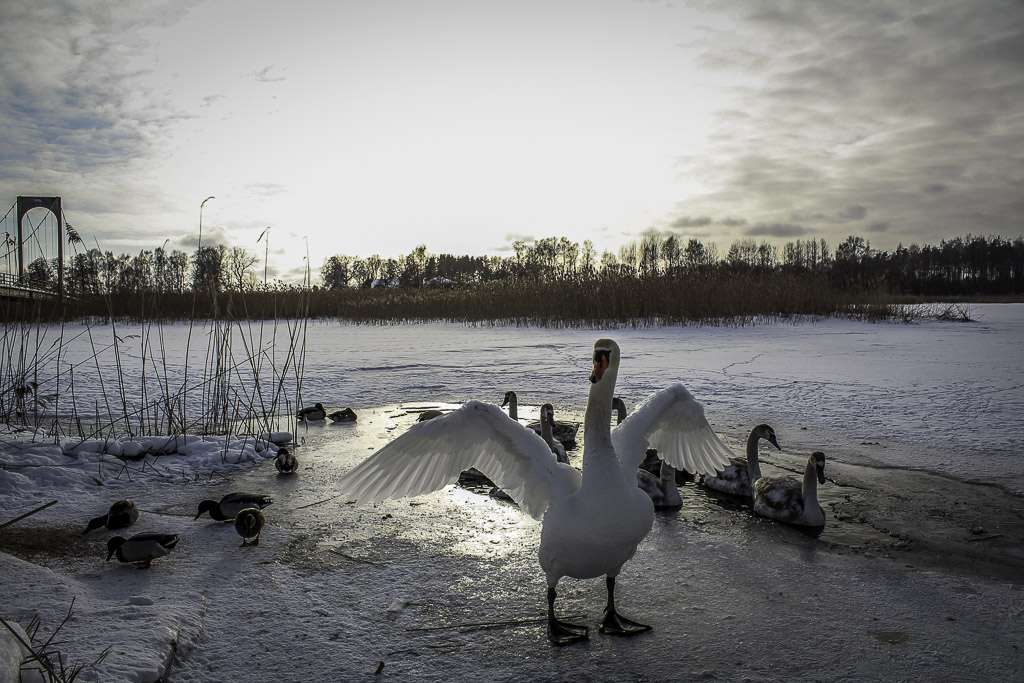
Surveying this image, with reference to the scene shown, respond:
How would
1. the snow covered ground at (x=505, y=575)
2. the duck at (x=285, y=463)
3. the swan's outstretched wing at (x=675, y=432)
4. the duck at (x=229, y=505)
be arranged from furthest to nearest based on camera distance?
the duck at (x=285, y=463) → the duck at (x=229, y=505) → the swan's outstretched wing at (x=675, y=432) → the snow covered ground at (x=505, y=575)

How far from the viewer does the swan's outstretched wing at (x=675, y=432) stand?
283cm

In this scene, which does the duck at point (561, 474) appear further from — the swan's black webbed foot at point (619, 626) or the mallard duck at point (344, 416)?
the mallard duck at point (344, 416)

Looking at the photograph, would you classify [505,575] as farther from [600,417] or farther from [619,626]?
[600,417]

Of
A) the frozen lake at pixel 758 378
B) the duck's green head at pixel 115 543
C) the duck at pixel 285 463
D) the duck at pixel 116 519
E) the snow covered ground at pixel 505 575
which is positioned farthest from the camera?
Result: the frozen lake at pixel 758 378

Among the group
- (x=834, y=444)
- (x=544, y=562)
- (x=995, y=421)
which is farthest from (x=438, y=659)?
(x=995, y=421)

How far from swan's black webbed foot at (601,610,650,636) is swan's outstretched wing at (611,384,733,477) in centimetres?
72

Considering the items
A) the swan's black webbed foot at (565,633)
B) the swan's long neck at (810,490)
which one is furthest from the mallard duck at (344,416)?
the swan's long neck at (810,490)

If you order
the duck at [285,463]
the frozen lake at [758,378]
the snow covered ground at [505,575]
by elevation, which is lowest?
the snow covered ground at [505,575]

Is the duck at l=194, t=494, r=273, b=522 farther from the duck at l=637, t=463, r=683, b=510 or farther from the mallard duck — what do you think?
the mallard duck

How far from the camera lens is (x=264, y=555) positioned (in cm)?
279

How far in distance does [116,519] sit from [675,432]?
9.90ft

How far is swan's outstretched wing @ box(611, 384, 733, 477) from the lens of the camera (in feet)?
9.28

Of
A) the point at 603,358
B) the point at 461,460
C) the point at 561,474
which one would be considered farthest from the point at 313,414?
the point at 603,358

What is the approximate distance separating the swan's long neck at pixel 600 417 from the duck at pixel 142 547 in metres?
1.98
